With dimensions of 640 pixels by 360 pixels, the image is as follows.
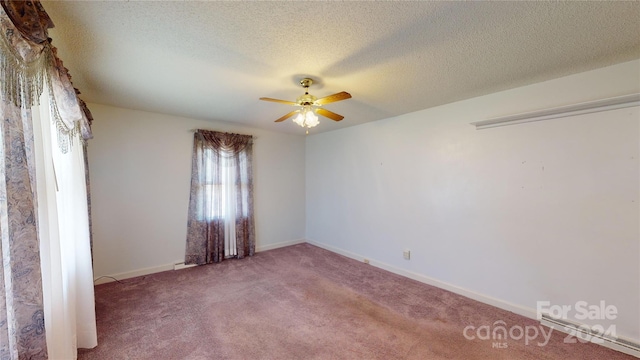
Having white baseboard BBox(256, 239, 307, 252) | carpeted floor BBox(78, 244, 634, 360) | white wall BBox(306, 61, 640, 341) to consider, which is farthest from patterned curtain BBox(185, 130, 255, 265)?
white wall BBox(306, 61, 640, 341)

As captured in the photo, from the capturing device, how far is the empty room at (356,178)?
55.7 inches

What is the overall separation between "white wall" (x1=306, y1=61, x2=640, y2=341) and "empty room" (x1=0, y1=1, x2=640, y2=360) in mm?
17

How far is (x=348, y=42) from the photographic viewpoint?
5.72ft

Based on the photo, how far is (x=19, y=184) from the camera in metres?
1.05

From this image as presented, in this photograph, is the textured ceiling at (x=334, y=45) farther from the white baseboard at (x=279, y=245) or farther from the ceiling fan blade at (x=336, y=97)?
the white baseboard at (x=279, y=245)

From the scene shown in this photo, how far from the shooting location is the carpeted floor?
198 centimetres

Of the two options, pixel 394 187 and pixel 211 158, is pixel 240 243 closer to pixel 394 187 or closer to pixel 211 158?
pixel 211 158

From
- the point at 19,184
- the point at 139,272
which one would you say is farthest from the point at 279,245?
the point at 19,184

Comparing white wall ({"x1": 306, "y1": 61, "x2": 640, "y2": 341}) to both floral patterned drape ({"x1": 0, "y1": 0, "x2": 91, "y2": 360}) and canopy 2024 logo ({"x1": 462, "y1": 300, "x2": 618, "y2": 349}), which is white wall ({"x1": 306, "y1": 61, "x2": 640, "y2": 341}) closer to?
canopy 2024 logo ({"x1": 462, "y1": 300, "x2": 618, "y2": 349})

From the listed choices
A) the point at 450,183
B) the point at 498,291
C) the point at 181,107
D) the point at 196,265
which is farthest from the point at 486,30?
the point at 196,265

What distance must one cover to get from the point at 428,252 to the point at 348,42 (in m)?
2.77

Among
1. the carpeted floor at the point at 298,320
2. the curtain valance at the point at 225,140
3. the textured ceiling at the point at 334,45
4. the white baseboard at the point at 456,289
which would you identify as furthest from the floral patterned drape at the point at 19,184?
the white baseboard at the point at 456,289

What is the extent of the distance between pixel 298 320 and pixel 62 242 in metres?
2.01

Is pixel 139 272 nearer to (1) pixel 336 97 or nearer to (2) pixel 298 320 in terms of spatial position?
(2) pixel 298 320
